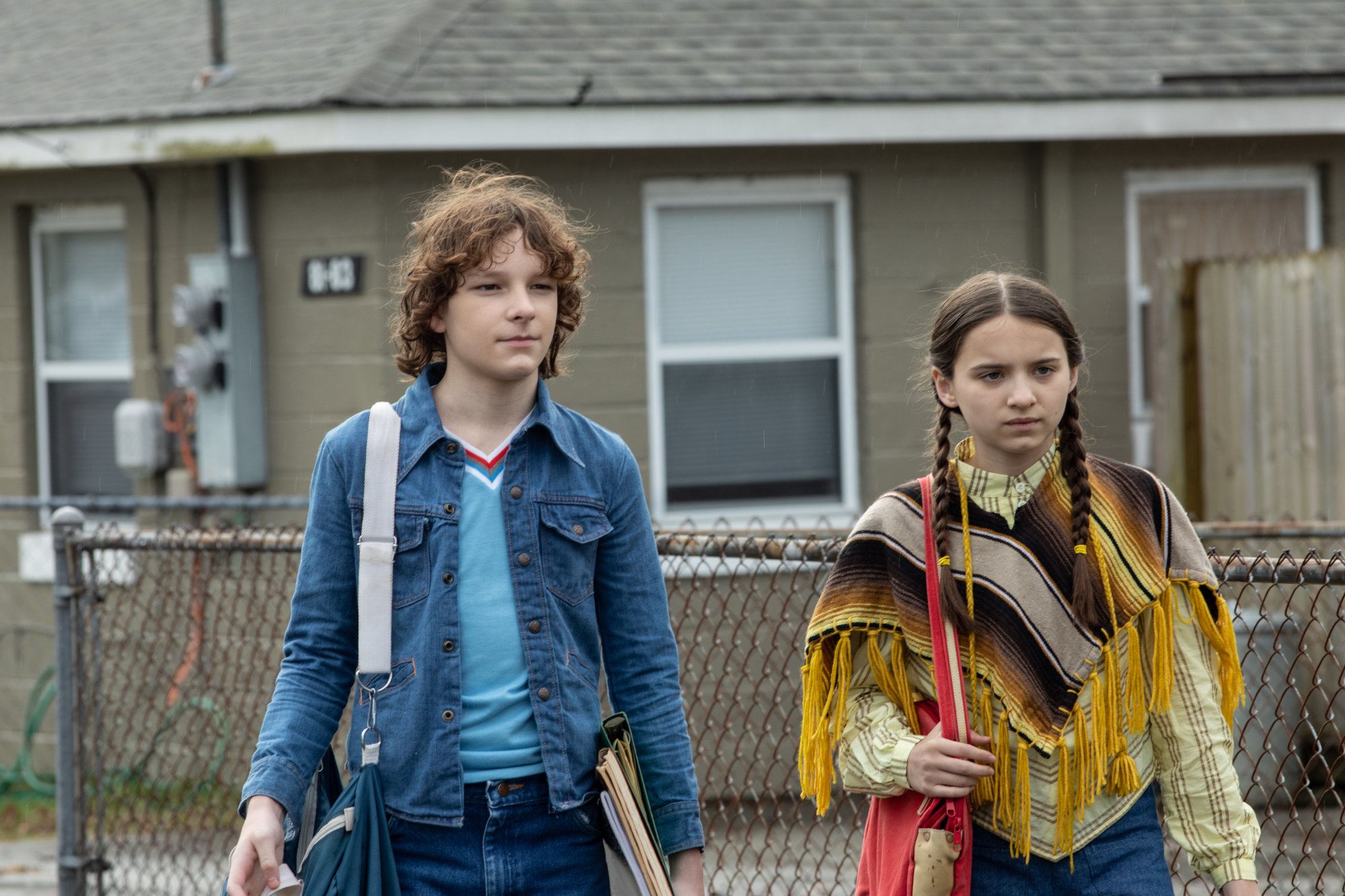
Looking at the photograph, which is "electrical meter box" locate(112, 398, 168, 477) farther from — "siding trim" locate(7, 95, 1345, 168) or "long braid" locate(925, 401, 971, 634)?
"long braid" locate(925, 401, 971, 634)

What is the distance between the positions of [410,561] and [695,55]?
222 inches

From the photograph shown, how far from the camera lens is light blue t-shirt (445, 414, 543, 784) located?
271cm

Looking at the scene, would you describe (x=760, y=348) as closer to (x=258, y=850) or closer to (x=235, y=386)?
(x=235, y=386)

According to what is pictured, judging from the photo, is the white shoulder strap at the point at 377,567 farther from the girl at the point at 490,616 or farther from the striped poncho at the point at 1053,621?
the striped poncho at the point at 1053,621

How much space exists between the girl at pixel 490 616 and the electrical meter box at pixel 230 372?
16.9ft

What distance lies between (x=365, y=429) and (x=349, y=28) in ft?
19.3

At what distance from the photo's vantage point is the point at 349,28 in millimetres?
8211

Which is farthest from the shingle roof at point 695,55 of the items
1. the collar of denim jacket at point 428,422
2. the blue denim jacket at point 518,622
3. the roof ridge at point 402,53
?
the blue denim jacket at point 518,622

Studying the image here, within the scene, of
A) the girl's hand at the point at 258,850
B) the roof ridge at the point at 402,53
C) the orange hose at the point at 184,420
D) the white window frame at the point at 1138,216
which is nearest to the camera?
the girl's hand at the point at 258,850

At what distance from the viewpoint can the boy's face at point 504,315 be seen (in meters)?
2.77

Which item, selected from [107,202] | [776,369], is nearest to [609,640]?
[776,369]

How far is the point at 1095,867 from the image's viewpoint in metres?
2.75

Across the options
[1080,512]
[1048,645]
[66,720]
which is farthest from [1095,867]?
[66,720]

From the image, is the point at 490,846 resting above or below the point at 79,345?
below
